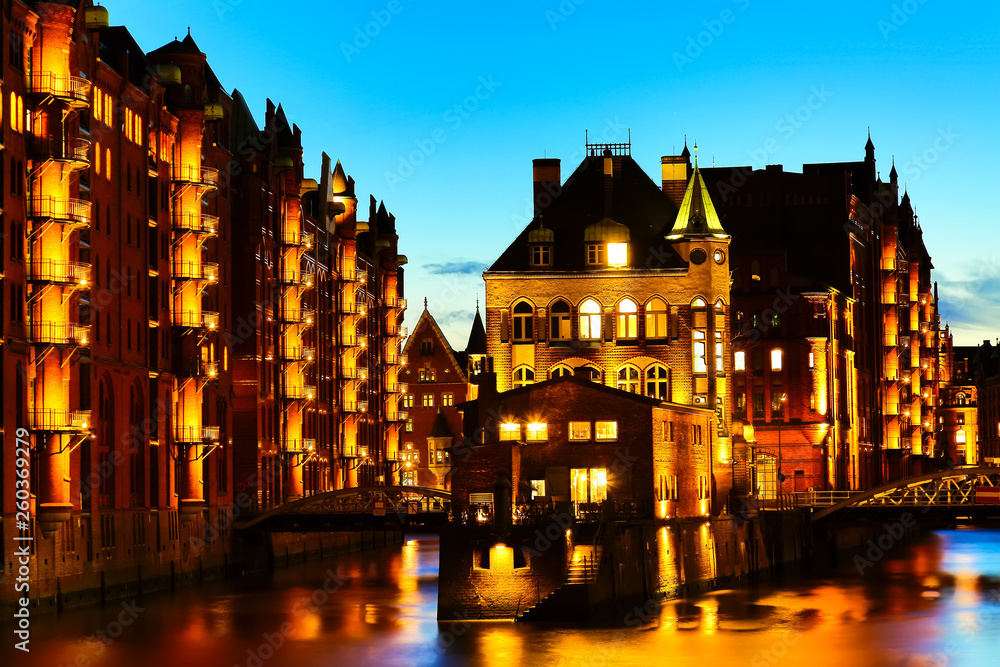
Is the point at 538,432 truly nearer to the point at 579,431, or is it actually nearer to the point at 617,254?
the point at 579,431

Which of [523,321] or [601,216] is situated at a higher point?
[601,216]

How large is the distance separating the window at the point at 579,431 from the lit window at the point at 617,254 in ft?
52.9

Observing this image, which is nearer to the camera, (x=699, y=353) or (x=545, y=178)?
(x=699, y=353)

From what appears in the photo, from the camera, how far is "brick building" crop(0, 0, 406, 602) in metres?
62.5

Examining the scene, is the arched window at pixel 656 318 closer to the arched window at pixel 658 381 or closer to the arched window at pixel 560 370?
the arched window at pixel 658 381

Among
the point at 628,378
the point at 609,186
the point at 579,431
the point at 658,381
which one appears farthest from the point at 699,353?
the point at 579,431

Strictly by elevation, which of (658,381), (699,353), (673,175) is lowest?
(658,381)

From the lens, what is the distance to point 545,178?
8731 cm

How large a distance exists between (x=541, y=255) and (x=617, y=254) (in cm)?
357

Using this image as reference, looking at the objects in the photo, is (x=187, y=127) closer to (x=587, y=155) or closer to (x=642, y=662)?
(x=587, y=155)

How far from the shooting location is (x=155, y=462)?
76500 mm

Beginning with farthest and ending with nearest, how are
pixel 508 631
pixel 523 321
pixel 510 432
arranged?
pixel 523 321
pixel 510 432
pixel 508 631

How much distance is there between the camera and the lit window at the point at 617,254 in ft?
262

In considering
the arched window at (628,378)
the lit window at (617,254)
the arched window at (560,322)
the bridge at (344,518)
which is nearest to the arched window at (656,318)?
the arched window at (628,378)
